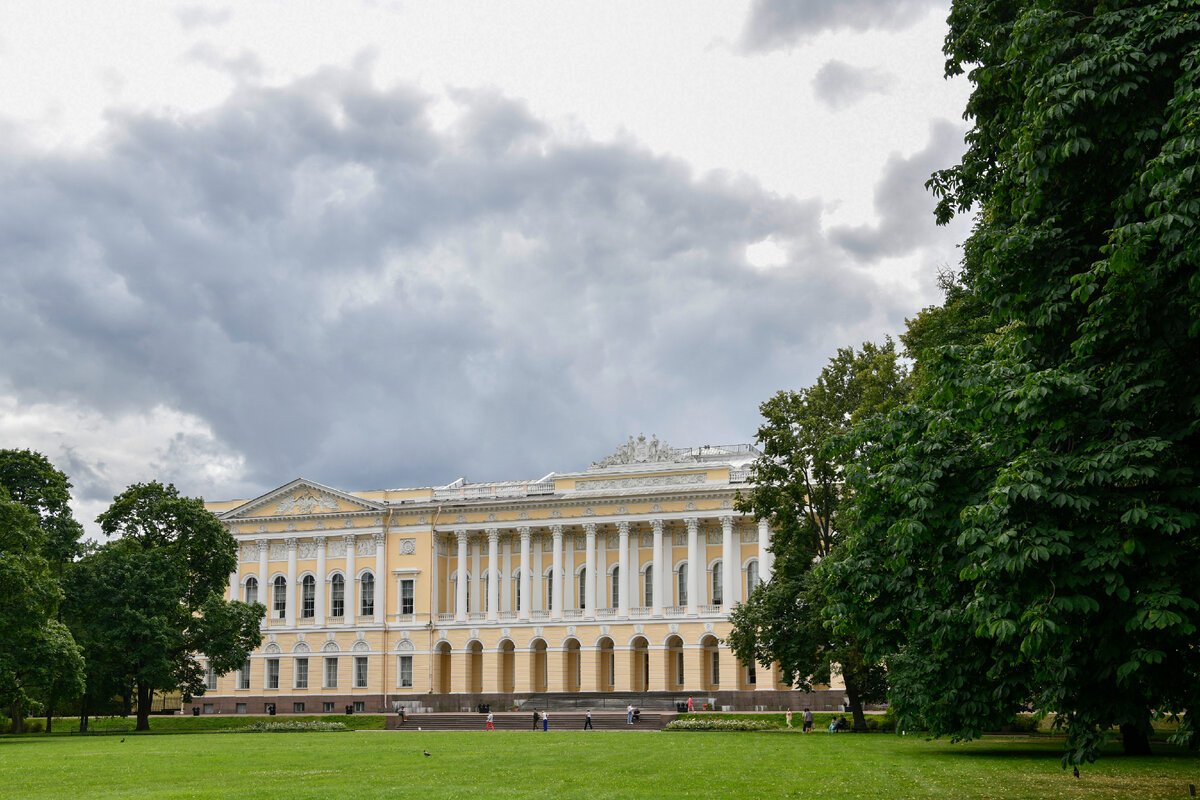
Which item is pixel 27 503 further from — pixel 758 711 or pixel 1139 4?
pixel 1139 4

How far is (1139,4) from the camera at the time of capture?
14844 millimetres

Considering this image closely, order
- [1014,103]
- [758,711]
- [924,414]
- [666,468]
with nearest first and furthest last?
[1014,103]
[924,414]
[758,711]
[666,468]

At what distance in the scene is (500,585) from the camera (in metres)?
76.9

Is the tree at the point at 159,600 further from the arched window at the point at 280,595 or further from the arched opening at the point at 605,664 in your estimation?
the arched opening at the point at 605,664

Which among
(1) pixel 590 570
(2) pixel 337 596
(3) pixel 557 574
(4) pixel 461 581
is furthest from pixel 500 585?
(2) pixel 337 596

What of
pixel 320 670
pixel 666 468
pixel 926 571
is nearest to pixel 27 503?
pixel 320 670

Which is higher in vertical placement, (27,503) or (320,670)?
(27,503)

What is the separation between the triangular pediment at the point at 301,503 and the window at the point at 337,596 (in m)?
4.69

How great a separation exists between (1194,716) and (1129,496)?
276cm

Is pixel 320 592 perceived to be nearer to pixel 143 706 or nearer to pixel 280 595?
pixel 280 595

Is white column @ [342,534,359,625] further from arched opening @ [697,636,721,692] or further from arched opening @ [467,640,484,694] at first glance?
arched opening @ [697,636,721,692]

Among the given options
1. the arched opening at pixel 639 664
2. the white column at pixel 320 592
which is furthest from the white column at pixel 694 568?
the white column at pixel 320 592

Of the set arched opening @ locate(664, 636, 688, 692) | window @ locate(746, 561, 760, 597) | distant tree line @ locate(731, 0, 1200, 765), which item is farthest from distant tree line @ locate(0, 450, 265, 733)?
distant tree line @ locate(731, 0, 1200, 765)

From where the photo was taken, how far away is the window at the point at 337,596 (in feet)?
256
